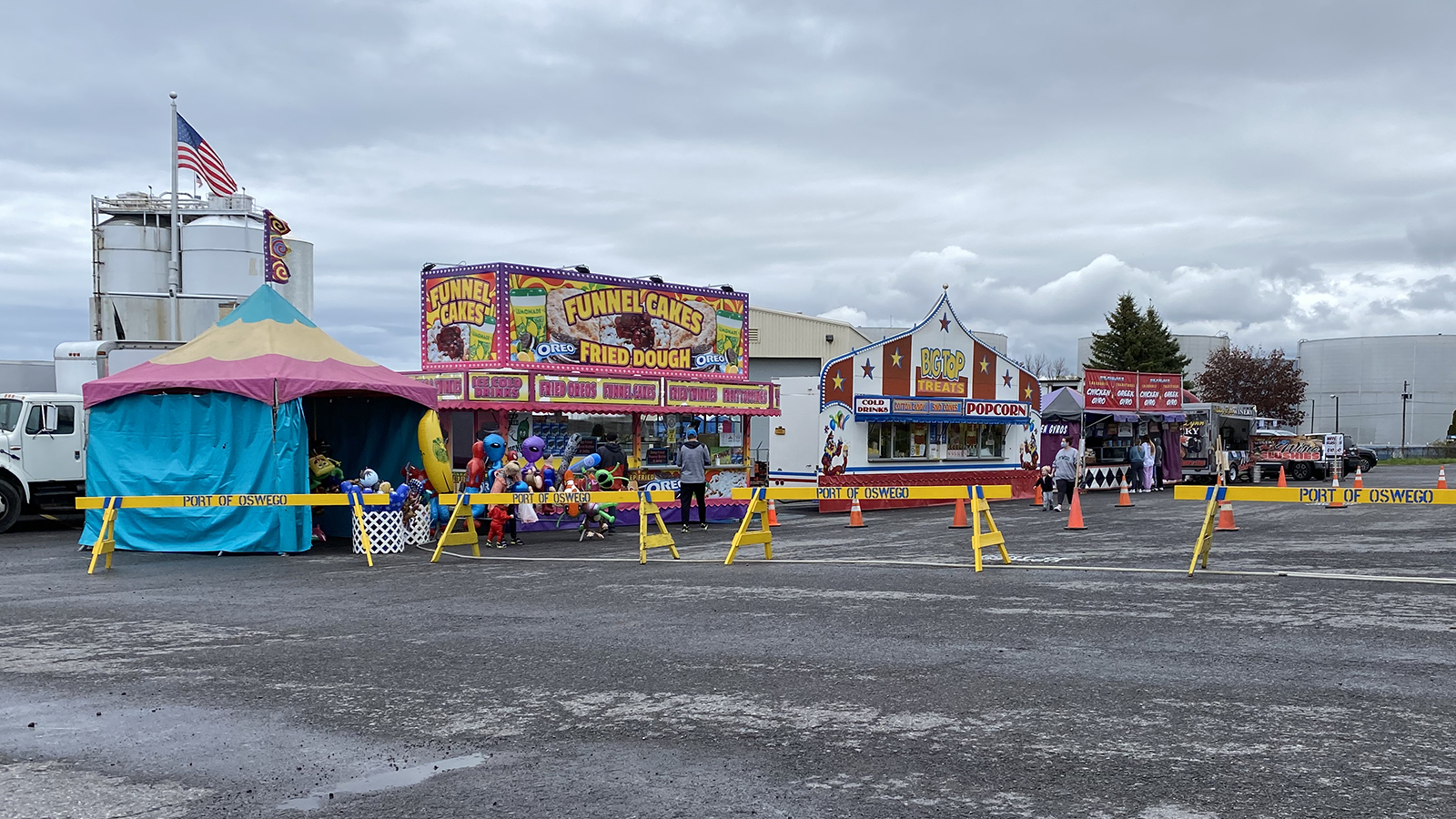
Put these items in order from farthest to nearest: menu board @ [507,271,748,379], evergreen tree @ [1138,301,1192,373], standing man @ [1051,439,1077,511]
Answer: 1. evergreen tree @ [1138,301,1192,373]
2. standing man @ [1051,439,1077,511]
3. menu board @ [507,271,748,379]

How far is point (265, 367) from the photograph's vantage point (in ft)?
52.0

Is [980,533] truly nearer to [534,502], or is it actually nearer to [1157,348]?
[534,502]

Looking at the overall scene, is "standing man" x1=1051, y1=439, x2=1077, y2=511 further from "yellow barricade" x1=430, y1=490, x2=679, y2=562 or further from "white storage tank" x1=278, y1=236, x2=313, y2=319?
"white storage tank" x1=278, y1=236, x2=313, y2=319

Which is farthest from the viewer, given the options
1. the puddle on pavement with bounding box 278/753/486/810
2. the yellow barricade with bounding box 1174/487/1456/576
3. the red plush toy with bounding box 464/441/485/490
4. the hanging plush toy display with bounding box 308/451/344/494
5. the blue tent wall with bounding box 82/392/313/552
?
the red plush toy with bounding box 464/441/485/490

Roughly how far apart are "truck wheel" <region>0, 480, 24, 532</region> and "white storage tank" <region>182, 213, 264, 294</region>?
32.9 feet

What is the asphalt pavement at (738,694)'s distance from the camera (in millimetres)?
4812

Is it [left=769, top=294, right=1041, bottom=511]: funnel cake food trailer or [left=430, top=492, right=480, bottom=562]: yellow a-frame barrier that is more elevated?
[left=769, top=294, right=1041, bottom=511]: funnel cake food trailer

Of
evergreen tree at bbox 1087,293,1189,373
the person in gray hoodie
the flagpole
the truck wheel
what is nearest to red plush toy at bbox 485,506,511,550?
the person in gray hoodie

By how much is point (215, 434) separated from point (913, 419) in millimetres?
16096

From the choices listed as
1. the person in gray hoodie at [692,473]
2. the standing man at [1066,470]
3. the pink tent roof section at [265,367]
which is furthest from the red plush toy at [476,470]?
the standing man at [1066,470]

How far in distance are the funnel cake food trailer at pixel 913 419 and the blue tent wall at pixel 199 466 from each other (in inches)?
496

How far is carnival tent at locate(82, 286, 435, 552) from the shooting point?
1532 cm

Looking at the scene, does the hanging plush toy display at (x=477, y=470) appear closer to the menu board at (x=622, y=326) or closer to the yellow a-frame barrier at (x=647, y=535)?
the menu board at (x=622, y=326)

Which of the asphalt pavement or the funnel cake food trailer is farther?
the funnel cake food trailer
